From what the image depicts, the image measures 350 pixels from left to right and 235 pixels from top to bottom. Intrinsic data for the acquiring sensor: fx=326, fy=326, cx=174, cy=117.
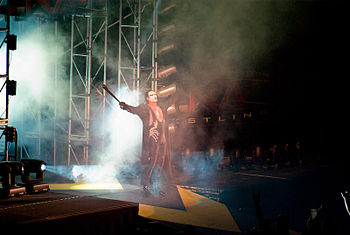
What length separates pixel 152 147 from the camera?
6.67 m

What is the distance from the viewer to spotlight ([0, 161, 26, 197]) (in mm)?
5375

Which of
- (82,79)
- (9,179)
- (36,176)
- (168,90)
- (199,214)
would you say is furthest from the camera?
Answer: (82,79)

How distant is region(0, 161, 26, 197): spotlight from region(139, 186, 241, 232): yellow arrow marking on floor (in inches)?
84.7

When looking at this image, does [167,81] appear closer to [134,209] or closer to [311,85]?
[311,85]

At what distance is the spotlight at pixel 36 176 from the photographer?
5871mm

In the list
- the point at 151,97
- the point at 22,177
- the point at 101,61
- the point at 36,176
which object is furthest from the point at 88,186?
the point at 101,61

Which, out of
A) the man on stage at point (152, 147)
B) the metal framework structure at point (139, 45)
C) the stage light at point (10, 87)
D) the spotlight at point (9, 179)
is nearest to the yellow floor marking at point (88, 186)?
the man on stage at point (152, 147)

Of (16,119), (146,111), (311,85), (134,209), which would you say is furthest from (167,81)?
(16,119)

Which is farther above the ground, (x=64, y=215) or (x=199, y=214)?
(x=64, y=215)

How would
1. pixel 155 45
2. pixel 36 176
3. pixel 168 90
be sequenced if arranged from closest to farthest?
pixel 36 176 → pixel 155 45 → pixel 168 90

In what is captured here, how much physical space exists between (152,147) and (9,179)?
2.64 m

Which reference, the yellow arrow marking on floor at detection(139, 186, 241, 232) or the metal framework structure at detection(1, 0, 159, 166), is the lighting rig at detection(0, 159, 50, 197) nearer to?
the yellow arrow marking on floor at detection(139, 186, 241, 232)

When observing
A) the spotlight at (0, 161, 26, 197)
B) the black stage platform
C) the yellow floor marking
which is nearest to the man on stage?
the yellow floor marking

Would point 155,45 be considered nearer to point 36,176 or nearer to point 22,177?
point 36,176
